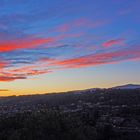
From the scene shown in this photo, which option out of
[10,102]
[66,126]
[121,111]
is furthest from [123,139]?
[10,102]

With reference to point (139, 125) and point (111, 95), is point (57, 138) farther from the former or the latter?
point (111, 95)

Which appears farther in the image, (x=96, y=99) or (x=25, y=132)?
(x=96, y=99)

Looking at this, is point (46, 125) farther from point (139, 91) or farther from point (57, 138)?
point (139, 91)

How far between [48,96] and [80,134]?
77.2 m

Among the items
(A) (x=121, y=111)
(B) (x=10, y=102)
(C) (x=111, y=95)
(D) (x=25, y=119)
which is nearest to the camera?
(D) (x=25, y=119)

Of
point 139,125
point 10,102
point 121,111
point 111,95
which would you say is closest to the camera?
point 139,125

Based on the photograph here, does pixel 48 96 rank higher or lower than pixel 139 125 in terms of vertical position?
higher

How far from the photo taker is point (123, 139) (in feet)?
195

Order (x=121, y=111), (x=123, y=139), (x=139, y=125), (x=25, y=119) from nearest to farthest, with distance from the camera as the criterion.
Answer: (x=25, y=119) < (x=123, y=139) < (x=139, y=125) < (x=121, y=111)

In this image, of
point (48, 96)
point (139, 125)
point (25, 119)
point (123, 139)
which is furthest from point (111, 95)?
point (25, 119)

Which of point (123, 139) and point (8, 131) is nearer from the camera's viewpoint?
point (8, 131)

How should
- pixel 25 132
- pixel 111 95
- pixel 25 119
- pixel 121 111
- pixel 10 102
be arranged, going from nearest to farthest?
pixel 25 132 < pixel 25 119 < pixel 121 111 < pixel 10 102 < pixel 111 95

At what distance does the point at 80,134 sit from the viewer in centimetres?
4275

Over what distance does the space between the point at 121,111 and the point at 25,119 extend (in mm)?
47375
